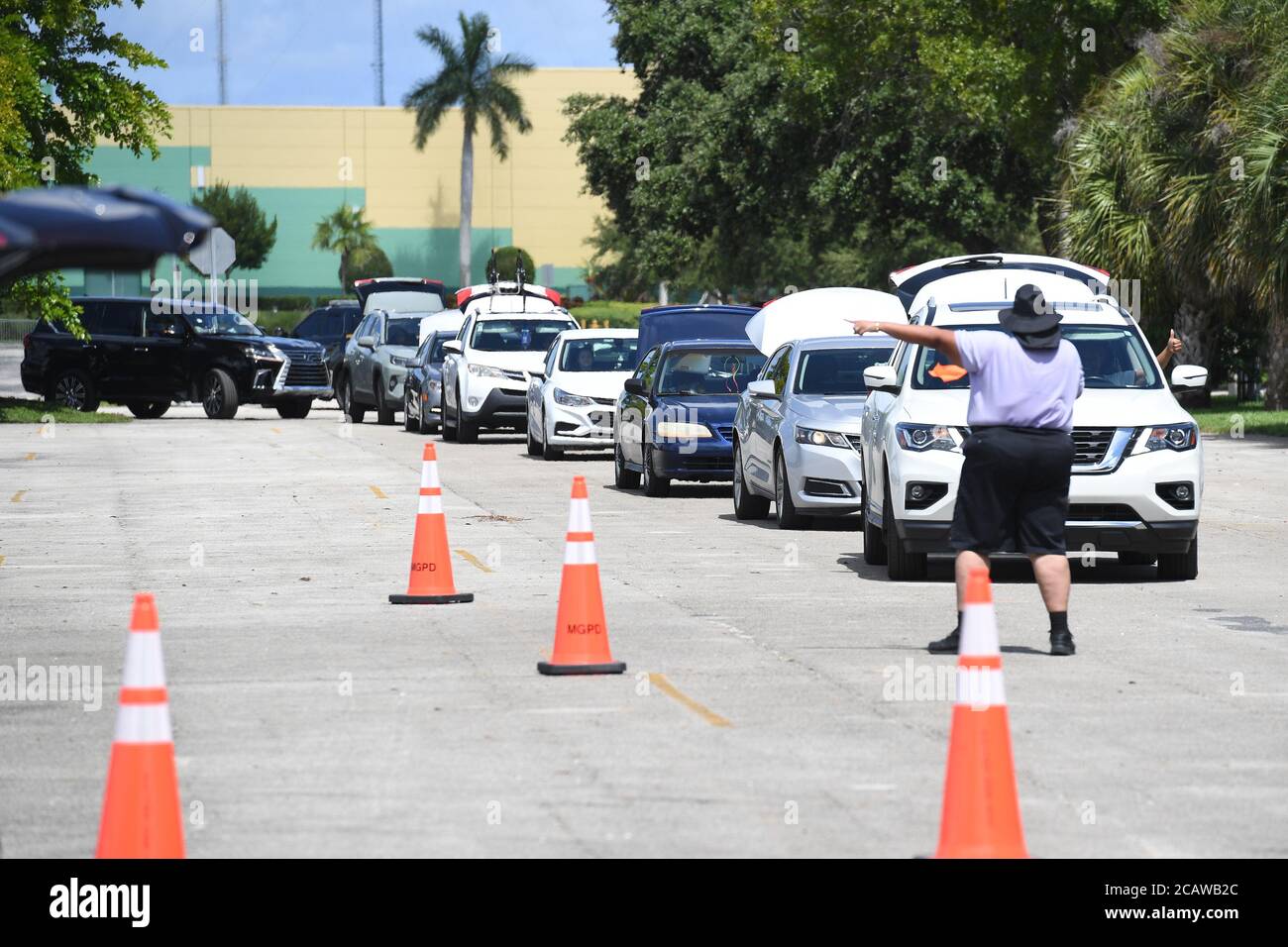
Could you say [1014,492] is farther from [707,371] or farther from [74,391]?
[74,391]

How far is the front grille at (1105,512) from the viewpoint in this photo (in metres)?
14.7

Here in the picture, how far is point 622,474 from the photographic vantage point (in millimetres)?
24484

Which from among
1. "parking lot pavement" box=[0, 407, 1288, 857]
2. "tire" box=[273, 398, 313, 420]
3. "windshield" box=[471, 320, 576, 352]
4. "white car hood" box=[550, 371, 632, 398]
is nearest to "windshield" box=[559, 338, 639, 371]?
"white car hood" box=[550, 371, 632, 398]

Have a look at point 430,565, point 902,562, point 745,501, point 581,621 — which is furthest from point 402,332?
point 581,621

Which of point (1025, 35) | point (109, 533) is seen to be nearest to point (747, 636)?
point (109, 533)

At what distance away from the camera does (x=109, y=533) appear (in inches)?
738

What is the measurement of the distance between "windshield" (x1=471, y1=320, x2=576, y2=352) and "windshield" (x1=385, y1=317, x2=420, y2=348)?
19.9ft

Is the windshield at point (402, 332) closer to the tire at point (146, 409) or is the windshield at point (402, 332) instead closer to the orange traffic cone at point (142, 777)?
the tire at point (146, 409)

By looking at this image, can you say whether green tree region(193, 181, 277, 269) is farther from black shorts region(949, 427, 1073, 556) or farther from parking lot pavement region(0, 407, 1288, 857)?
black shorts region(949, 427, 1073, 556)

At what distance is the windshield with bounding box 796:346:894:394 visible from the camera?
19500mm

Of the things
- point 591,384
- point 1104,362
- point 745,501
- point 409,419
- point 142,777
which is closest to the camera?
point 142,777

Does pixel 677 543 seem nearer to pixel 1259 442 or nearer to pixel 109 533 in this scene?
pixel 109 533

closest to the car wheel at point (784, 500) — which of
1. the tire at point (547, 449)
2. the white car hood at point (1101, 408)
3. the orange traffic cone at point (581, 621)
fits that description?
the white car hood at point (1101, 408)

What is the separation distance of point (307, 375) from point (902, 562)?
26631 millimetres
